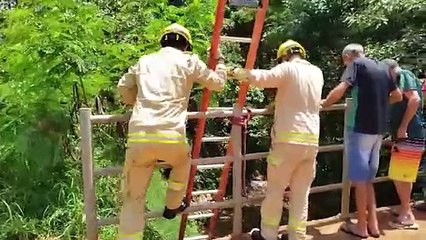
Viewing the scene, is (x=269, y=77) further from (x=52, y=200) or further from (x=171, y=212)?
(x=52, y=200)

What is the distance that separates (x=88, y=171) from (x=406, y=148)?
287 centimetres

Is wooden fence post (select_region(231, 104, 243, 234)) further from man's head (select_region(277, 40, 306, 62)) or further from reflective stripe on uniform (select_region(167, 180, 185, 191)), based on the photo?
reflective stripe on uniform (select_region(167, 180, 185, 191))

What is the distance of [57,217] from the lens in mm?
6164

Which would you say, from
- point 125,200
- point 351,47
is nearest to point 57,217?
point 125,200

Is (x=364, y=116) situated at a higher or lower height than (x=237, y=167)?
higher

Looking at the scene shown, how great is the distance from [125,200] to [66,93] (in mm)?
2090

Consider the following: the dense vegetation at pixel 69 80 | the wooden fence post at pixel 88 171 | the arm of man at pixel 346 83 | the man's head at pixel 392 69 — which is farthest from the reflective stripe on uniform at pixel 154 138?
the man's head at pixel 392 69

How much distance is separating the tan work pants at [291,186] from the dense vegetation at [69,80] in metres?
1.41

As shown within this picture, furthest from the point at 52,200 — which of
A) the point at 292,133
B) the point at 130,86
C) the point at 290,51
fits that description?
the point at 290,51

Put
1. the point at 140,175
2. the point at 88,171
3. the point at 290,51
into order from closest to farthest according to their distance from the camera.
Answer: the point at 140,175 → the point at 88,171 → the point at 290,51

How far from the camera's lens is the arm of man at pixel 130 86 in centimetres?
455

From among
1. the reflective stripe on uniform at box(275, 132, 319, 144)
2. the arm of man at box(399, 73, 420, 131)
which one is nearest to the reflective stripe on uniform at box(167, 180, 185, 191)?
the reflective stripe on uniform at box(275, 132, 319, 144)

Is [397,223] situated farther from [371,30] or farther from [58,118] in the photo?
[58,118]

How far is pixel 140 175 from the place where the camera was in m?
4.55
